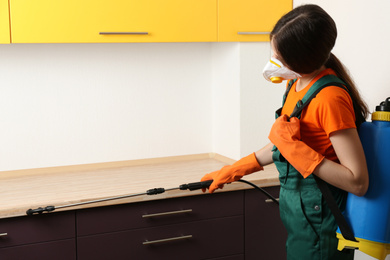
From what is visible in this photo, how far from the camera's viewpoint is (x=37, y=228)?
2.05 m

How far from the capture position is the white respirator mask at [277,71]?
1613 millimetres

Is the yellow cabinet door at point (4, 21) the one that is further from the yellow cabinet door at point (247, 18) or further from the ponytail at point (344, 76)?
the ponytail at point (344, 76)

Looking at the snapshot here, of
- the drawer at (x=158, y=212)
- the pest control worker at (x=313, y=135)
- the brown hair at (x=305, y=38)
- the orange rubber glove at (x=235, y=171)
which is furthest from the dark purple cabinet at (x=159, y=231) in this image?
the brown hair at (x=305, y=38)

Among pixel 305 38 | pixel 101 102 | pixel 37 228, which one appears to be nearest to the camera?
pixel 305 38

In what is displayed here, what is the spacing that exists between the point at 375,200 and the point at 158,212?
101cm

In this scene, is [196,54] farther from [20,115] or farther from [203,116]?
[20,115]

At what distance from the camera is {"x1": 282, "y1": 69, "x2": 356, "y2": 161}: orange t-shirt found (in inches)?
59.3

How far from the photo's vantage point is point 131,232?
219cm

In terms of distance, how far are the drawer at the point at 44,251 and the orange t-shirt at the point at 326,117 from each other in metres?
1.10

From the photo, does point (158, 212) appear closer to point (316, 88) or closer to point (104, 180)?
point (104, 180)

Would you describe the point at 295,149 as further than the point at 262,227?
No

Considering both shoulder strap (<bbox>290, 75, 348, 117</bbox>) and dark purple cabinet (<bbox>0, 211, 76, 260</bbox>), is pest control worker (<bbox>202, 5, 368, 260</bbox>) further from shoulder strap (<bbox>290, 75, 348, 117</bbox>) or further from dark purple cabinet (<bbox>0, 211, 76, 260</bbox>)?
dark purple cabinet (<bbox>0, 211, 76, 260</bbox>)

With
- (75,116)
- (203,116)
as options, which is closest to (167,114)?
(203,116)

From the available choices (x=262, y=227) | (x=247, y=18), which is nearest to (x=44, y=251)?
(x=262, y=227)
